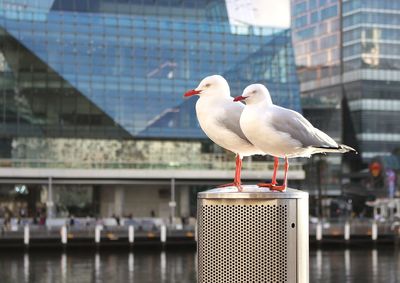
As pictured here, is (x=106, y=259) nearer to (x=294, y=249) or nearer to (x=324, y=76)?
(x=294, y=249)

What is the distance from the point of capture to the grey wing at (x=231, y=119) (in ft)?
26.3

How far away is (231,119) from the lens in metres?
8.09

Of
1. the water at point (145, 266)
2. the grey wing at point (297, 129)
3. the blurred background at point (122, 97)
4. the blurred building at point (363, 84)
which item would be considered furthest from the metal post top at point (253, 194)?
the blurred building at point (363, 84)

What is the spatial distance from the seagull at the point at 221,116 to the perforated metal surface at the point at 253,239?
0.55m

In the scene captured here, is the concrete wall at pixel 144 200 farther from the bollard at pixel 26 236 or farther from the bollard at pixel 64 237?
the bollard at pixel 64 237

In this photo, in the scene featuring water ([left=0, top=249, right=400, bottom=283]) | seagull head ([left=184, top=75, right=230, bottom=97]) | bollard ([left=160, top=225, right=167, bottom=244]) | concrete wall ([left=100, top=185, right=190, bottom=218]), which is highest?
seagull head ([left=184, top=75, right=230, bottom=97])

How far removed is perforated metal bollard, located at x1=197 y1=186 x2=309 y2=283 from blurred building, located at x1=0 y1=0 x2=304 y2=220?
7943 centimetres

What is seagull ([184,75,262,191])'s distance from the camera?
8.02 metres

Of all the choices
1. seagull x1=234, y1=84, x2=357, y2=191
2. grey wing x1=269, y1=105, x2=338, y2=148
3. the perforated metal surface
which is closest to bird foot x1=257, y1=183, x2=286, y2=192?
seagull x1=234, y1=84, x2=357, y2=191

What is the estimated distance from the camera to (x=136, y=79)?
91688 mm

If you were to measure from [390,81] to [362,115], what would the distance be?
6832mm

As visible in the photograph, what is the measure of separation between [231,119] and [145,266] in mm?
46010

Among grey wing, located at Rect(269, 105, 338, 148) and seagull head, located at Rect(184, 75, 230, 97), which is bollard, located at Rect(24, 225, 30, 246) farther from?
grey wing, located at Rect(269, 105, 338, 148)

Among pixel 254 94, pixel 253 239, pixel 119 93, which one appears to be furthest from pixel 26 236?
pixel 253 239
